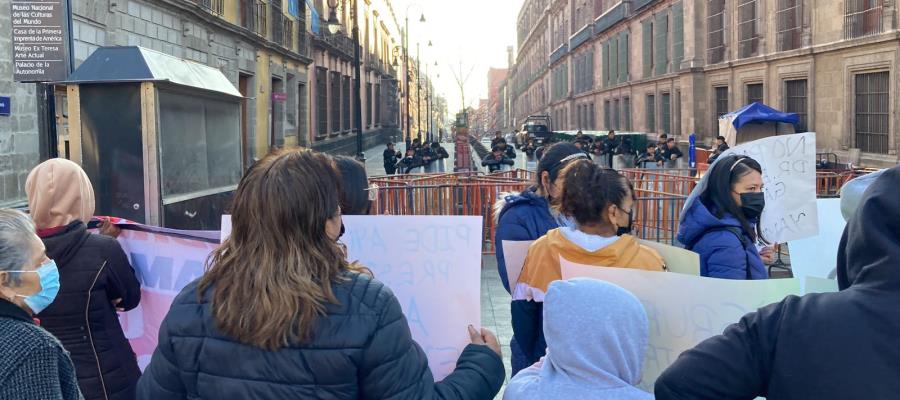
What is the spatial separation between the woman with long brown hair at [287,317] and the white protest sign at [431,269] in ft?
1.76

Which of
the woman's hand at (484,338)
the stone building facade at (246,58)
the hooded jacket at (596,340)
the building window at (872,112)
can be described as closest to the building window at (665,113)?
the stone building facade at (246,58)

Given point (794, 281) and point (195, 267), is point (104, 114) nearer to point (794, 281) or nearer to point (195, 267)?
point (195, 267)

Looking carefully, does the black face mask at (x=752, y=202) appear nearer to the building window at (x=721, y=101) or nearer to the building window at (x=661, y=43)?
the building window at (x=721, y=101)

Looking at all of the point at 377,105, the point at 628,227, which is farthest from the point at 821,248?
the point at 377,105

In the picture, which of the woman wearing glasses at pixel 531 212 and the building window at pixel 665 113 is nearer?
the woman wearing glasses at pixel 531 212

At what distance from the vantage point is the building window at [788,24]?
2222cm

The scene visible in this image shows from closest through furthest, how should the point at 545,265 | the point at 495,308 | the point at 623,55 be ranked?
the point at 545,265, the point at 495,308, the point at 623,55

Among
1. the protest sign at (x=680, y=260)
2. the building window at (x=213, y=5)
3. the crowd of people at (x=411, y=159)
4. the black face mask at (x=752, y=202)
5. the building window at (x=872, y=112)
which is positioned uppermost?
the building window at (x=213, y=5)

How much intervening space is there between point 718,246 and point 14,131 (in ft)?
31.9

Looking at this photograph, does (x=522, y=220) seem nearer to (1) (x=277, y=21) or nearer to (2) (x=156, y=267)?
(2) (x=156, y=267)

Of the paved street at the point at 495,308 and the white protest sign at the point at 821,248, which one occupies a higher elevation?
the white protest sign at the point at 821,248

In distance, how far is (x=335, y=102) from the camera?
3853 cm

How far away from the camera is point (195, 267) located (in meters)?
3.79

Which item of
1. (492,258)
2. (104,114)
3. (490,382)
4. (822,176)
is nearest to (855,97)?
(822,176)
